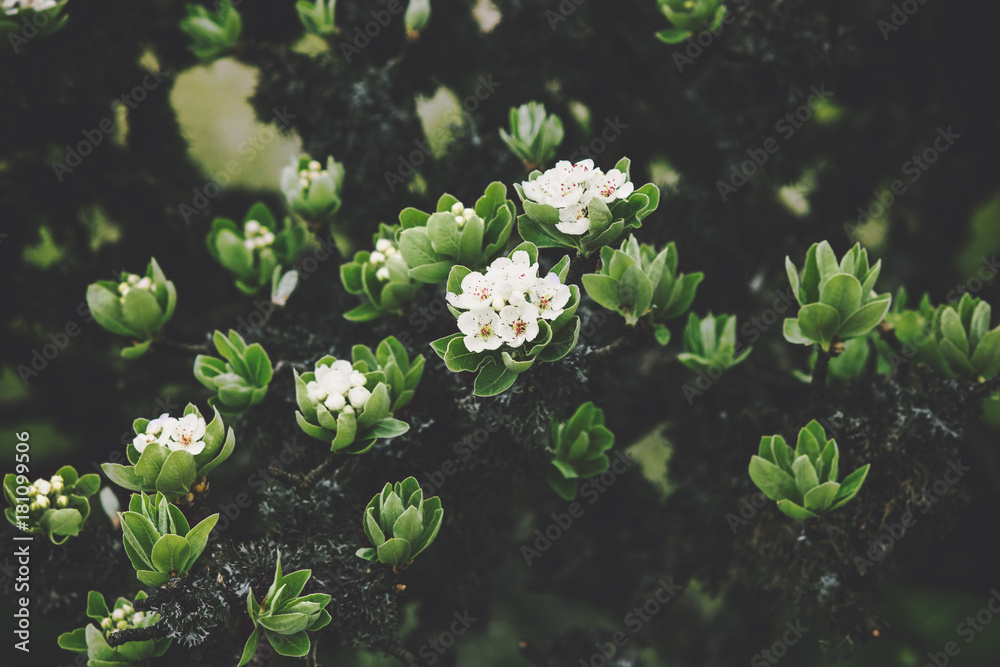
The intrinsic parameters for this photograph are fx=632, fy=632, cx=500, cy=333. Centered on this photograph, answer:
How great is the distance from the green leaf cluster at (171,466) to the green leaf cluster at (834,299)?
2.94ft

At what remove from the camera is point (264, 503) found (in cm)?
109

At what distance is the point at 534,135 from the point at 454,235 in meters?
0.36

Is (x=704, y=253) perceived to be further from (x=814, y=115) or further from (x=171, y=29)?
(x=171, y=29)

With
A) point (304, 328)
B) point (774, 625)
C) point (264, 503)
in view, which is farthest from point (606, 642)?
point (304, 328)

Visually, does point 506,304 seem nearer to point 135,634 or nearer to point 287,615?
point 287,615

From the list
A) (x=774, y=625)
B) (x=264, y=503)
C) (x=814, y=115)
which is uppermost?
(x=814, y=115)

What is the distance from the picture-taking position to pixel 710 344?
1.19 meters

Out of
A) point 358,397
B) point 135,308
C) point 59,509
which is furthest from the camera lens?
point 135,308

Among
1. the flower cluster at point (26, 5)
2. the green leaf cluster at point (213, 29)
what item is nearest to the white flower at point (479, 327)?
the green leaf cluster at point (213, 29)

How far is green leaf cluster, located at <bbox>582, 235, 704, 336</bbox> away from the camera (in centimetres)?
97

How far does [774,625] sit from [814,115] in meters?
1.32

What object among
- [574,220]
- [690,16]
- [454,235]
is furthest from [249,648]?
[690,16]

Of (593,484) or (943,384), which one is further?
(593,484)

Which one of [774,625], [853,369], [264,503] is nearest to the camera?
[264,503]
